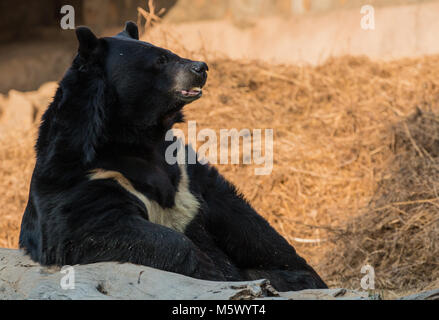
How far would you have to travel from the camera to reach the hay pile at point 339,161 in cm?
530

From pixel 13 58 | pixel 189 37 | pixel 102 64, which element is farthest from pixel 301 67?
pixel 102 64

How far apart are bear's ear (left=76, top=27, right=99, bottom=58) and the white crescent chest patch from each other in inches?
25.6

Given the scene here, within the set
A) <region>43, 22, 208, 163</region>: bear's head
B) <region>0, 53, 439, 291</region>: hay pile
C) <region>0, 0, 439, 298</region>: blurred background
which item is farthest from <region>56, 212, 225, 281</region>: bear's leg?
<region>0, 53, 439, 291</region>: hay pile

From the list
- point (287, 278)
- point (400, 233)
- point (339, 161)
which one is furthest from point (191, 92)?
point (339, 161)

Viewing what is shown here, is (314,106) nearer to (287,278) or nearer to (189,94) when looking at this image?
(287,278)

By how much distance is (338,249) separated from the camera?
5469 mm

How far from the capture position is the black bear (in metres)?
3.19

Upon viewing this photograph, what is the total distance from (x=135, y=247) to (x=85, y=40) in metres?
1.13

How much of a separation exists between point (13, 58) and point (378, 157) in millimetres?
6143

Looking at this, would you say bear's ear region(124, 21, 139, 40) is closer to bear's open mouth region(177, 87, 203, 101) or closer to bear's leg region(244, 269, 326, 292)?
bear's open mouth region(177, 87, 203, 101)

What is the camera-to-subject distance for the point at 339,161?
6.83m

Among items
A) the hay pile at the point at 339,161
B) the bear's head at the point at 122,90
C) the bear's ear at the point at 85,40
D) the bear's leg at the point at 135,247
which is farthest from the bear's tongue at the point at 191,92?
the hay pile at the point at 339,161

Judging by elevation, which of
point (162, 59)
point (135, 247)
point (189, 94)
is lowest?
point (135, 247)

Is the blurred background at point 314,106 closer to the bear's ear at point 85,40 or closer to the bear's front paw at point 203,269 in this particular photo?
the bear's front paw at point 203,269
